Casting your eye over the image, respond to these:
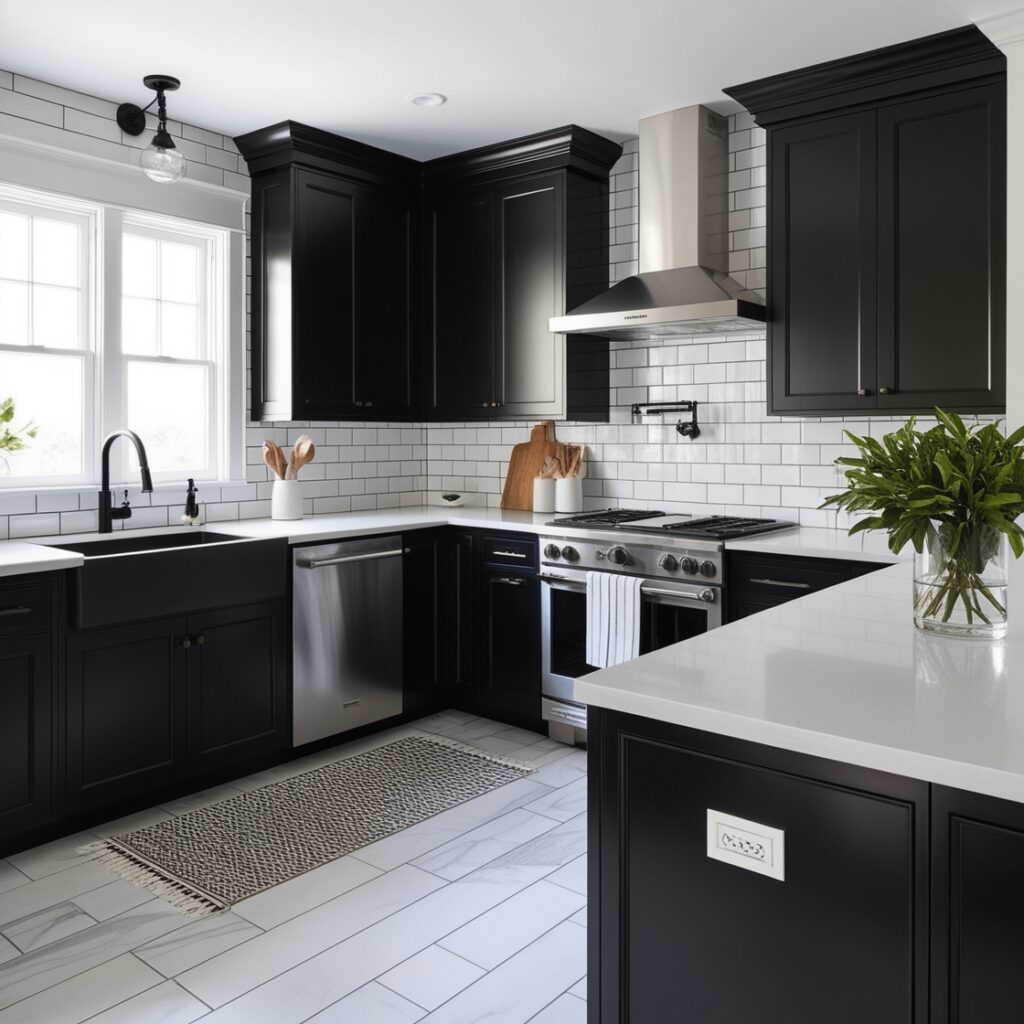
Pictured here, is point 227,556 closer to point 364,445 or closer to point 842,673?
point 364,445

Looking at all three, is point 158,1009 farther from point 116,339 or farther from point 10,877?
point 116,339

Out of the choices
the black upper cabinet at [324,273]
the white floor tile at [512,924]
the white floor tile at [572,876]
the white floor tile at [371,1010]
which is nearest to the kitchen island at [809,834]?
the white floor tile at [371,1010]

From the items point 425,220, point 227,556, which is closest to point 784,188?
point 425,220

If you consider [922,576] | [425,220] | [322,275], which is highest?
[425,220]

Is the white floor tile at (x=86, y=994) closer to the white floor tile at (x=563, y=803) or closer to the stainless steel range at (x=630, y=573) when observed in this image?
the white floor tile at (x=563, y=803)

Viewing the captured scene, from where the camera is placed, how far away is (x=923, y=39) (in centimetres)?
334

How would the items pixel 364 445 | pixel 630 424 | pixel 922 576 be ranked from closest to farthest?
pixel 922 576 < pixel 630 424 < pixel 364 445

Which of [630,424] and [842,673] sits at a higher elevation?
[630,424]

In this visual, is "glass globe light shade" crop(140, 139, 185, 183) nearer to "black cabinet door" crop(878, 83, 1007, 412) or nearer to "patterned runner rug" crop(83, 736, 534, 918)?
"patterned runner rug" crop(83, 736, 534, 918)

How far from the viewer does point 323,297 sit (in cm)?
446

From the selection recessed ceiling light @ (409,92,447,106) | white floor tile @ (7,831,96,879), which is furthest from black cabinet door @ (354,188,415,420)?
white floor tile @ (7,831,96,879)

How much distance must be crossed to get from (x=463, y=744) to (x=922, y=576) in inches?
108

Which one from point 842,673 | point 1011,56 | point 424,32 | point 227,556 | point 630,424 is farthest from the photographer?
point 630,424

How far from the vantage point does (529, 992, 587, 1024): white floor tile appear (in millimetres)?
2248
